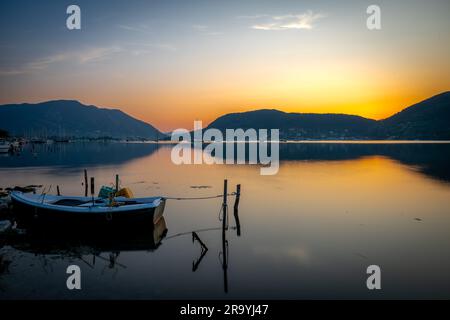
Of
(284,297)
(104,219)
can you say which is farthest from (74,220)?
(284,297)

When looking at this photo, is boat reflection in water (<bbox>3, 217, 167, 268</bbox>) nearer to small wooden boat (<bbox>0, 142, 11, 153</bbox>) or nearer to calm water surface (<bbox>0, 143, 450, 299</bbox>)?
calm water surface (<bbox>0, 143, 450, 299</bbox>)

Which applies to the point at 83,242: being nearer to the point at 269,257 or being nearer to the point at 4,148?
the point at 269,257

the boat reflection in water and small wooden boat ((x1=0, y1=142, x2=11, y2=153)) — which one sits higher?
small wooden boat ((x1=0, y1=142, x2=11, y2=153))

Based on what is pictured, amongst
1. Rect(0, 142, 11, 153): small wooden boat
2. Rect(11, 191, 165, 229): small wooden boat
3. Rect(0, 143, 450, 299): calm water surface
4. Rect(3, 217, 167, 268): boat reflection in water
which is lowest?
Rect(0, 143, 450, 299): calm water surface

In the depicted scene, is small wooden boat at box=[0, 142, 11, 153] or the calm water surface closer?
the calm water surface

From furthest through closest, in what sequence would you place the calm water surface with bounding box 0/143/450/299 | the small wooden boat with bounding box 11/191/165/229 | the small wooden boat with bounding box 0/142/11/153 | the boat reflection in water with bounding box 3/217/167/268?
the small wooden boat with bounding box 0/142/11/153 → the small wooden boat with bounding box 11/191/165/229 → the boat reflection in water with bounding box 3/217/167/268 → the calm water surface with bounding box 0/143/450/299

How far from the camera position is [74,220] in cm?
2162

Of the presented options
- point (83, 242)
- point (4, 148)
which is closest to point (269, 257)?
point (83, 242)

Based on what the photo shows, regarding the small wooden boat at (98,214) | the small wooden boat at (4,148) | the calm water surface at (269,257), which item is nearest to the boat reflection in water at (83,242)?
the calm water surface at (269,257)

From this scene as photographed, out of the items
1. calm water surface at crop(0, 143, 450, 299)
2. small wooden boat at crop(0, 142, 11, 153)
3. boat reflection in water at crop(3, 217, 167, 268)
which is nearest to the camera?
calm water surface at crop(0, 143, 450, 299)

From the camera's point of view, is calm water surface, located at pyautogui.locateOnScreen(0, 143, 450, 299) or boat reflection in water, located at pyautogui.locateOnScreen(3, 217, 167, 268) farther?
boat reflection in water, located at pyautogui.locateOnScreen(3, 217, 167, 268)

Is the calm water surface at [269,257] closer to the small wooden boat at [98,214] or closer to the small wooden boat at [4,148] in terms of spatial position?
the small wooden boat at [98,214]

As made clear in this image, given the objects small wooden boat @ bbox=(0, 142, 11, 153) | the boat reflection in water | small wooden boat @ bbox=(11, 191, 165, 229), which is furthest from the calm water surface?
small wooden boat @ bbox=(0, 142, 11, 153)
